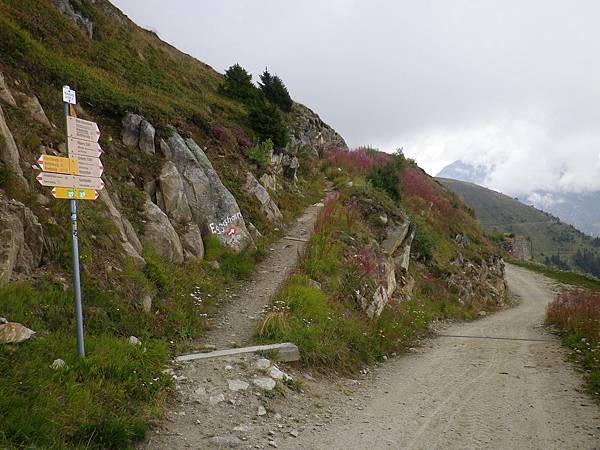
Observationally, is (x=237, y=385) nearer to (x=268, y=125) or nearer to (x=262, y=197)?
(x=262, y=197)

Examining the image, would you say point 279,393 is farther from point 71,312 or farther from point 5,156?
point 5,156

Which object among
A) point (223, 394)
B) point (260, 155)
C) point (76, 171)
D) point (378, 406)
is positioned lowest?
point (378, 406)

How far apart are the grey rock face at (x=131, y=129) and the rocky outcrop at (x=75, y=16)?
10573 millimetres

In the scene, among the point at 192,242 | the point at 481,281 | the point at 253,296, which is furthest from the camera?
the point at 481,281

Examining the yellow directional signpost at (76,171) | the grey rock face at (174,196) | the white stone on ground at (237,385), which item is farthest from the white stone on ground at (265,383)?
the grey rock face at (174,196)

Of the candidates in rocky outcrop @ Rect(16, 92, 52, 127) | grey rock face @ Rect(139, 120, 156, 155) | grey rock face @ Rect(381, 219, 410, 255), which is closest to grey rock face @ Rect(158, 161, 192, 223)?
grey rock face @ Rect(139, 120, 156, 155)

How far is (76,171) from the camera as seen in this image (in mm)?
4754

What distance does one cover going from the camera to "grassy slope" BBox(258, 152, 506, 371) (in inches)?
314

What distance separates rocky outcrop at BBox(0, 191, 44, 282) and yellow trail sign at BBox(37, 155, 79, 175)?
1.91 meters

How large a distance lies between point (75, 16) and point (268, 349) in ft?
67.9

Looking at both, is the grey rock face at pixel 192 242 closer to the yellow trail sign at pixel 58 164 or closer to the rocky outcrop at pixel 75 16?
the yellow trail sign at pixel 58 164

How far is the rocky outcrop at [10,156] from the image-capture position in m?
6.58

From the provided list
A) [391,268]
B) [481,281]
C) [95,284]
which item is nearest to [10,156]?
[95,284]

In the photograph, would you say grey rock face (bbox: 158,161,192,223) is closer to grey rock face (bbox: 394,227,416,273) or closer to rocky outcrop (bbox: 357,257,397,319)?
rocky outcrop (bbox: 357,257,397,319)
